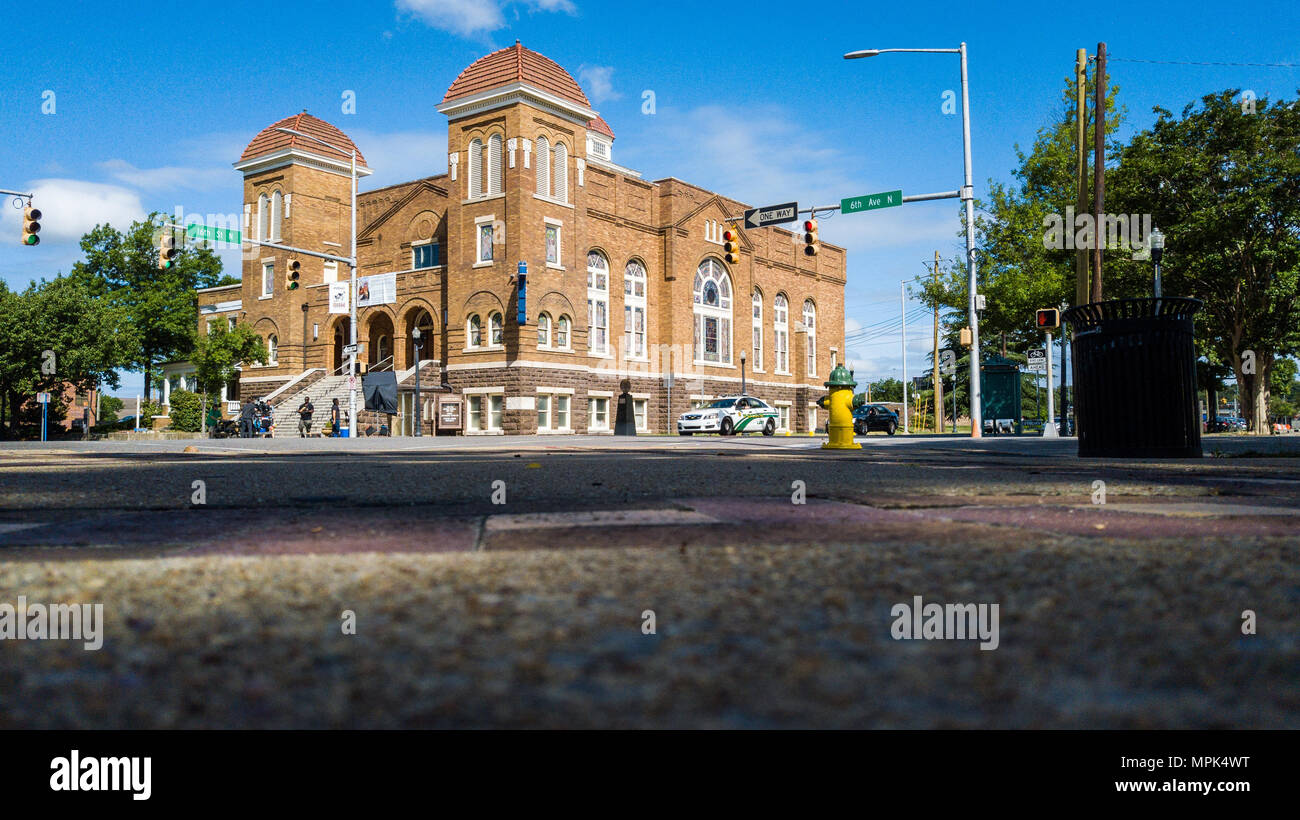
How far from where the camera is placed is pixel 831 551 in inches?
84.9

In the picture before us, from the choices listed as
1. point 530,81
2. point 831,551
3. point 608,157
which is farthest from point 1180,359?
point 608,157

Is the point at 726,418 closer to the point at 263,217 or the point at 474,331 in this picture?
the point at 474,331

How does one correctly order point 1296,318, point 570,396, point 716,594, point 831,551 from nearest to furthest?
point 716,594, point 831,551, point 1296,318, point 570,396

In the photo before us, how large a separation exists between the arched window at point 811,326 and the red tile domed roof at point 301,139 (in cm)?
2661

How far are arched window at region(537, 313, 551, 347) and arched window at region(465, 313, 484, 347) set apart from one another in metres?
2.57

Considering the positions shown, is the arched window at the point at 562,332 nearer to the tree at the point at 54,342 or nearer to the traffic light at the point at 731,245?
the traffic light at the point at 731,245

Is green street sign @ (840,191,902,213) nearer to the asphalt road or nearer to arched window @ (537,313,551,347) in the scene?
arched window @ (537,313,551,347)

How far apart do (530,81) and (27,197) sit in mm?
19400

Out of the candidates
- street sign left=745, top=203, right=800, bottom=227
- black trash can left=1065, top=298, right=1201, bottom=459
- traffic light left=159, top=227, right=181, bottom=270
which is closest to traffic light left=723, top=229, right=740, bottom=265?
street sign left=745, top=203, right=800, bottom=227

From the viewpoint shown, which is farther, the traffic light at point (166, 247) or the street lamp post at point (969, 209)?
the traffic light at point (166, 247)

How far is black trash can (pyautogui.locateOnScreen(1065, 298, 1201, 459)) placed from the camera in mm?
9609

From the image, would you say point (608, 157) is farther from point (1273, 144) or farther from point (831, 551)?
point (831, 551)

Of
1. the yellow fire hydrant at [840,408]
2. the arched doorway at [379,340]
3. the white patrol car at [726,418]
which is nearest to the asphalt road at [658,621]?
the yellow fire hydrant at [840,408]

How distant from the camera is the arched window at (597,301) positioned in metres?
38.3
